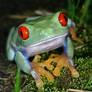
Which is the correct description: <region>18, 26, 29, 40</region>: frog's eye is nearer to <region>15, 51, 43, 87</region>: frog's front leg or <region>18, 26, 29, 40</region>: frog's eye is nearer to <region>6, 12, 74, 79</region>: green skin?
<region>6, 12, 74, 79</region>: green skin

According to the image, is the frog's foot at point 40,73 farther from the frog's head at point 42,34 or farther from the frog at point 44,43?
the frog's head at point 42,34

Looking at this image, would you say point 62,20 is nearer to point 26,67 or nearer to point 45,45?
point 45,45

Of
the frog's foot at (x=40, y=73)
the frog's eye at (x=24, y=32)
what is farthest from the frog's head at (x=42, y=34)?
the frog's foot at (x=40, y=73)

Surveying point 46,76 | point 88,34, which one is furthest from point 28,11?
point 46,76

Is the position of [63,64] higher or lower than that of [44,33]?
lower

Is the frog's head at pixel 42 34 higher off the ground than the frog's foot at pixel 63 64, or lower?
higher

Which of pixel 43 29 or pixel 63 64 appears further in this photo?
pixel 63 64

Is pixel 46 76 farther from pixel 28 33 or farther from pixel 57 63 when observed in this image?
pixel 28 33

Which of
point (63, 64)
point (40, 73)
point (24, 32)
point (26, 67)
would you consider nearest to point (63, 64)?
point (63, 64)
